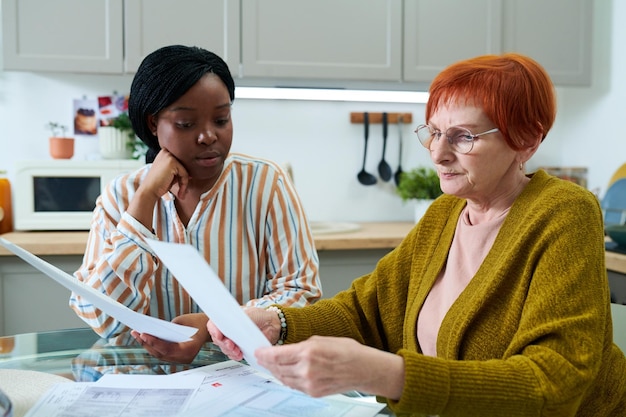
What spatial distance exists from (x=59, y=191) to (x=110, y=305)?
1.70 m

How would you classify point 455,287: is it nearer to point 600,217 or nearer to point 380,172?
point 600,217

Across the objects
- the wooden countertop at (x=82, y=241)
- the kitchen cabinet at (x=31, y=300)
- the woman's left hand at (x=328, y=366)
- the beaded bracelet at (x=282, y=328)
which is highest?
the woman's left hand at (x=328, y=366)

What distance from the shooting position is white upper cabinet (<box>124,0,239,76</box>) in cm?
260

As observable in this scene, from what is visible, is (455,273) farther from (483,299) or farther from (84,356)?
(84,356)

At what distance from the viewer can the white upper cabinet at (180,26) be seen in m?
2.60

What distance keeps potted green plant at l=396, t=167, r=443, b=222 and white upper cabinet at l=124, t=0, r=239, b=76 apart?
0.92 meters

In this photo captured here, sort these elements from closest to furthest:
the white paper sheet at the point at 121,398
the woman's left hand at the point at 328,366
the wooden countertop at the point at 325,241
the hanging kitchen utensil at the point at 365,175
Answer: the woman's left hand at the point at 328,366 < the white paper sheet at the point at 121,398 < the wooden countertop at the point at 325,241 < the hanging kitchen utensil at the point at 365,175

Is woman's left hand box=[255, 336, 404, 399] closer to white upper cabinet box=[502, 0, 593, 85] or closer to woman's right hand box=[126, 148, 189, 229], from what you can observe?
woman's right hand box=[126, 148, 189, 229]

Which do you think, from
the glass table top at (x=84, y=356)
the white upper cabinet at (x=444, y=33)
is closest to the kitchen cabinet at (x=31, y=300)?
the glass table top at (x=84, y=356)

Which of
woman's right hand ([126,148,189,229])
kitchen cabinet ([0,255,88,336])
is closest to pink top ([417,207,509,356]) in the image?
woman's right hand ([126,148,189,229])

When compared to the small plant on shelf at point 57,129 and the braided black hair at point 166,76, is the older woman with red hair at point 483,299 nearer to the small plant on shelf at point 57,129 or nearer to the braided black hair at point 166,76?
the braided black hair at point 166,76

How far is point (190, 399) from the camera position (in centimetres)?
98

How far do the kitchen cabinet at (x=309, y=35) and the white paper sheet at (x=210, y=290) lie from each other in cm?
197

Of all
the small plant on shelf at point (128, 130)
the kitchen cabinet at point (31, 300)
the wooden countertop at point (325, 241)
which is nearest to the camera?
the wooden countertop at point (325, 241)
